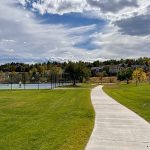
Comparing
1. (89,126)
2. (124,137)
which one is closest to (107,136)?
(124,137)

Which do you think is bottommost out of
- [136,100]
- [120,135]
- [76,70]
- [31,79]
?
[136,100]

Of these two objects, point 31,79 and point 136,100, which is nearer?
point 136,100

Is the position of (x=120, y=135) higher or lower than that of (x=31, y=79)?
lower

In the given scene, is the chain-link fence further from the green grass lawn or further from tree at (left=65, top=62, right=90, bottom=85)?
the green grass lawn

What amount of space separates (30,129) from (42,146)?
351 cm

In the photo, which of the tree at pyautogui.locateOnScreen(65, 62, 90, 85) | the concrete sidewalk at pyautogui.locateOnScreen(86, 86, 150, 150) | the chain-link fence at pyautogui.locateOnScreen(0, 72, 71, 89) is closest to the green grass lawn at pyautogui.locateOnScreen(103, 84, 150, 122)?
the concrete sidewalk at pyautogui.locateOnScreen(86, 86, 150, 150)

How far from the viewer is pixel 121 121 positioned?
16078 millimetres

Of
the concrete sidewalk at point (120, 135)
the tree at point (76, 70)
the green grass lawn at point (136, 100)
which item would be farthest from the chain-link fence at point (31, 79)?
the concrete sidewalk at point (120, 135)

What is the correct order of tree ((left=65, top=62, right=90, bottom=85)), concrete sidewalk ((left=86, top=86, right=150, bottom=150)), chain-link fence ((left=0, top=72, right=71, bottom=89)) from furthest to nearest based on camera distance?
tree ((left=65, top=62, right=90, bottom=85)), chain-link fence ((left=0, top=72, right=71, bottom=89)), concrete sidewalk ((left=86, top=86, right=150, bottom=150))

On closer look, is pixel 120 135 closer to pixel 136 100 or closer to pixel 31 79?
pixel 136 100

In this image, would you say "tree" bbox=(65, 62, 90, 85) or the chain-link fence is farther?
"tree" bbox=(65, 62, 90, 85)

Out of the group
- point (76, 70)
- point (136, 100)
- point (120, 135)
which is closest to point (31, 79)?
point (76, 70)

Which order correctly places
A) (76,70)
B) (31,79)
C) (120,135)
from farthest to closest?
(76,70), (31,79), (120,135)

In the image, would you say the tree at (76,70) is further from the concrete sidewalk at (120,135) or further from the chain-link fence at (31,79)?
the concrete sidewalk at (120,135)
